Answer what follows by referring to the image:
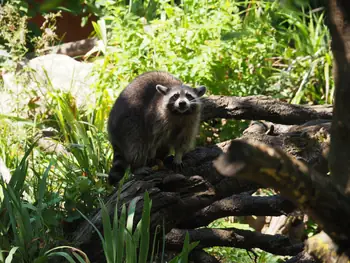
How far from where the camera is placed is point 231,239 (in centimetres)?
486

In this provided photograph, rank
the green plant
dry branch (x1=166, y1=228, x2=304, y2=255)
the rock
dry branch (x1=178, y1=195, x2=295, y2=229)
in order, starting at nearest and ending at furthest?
the green plant → dry branch (x1=178, y1=195, x2=295, y2=229) → dry branch (x1=166, y1=228, x2=304, y2=255) → the rock

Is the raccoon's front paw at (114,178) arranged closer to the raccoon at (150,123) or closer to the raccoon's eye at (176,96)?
the raccoon at (150,123)

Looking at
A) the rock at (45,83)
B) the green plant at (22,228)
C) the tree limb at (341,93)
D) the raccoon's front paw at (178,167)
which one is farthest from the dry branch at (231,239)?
the rock at (45,83)

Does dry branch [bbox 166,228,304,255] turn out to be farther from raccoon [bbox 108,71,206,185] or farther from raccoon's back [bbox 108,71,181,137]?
raccoon's back [bbox 108,71,181,137]

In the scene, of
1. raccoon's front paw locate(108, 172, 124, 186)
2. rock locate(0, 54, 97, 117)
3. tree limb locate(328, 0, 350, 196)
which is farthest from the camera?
rock locate(0, 54, 97, 117)

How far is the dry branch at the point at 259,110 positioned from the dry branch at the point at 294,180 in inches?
143

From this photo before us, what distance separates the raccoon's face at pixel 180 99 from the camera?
5523mm

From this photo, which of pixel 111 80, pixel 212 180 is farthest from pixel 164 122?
pixel 111 80

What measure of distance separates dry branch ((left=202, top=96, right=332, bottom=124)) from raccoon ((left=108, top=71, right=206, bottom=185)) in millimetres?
168

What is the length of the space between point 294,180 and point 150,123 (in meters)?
3.80

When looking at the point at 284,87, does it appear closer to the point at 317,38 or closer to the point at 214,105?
the point at 317,38

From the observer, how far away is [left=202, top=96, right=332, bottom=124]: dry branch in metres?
5.53

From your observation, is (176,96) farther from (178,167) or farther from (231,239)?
(231,239)

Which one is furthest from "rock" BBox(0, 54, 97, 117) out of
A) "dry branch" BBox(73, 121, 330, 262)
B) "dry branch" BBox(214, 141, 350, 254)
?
"dry branch" BBox(214, 141, 350, 254)
